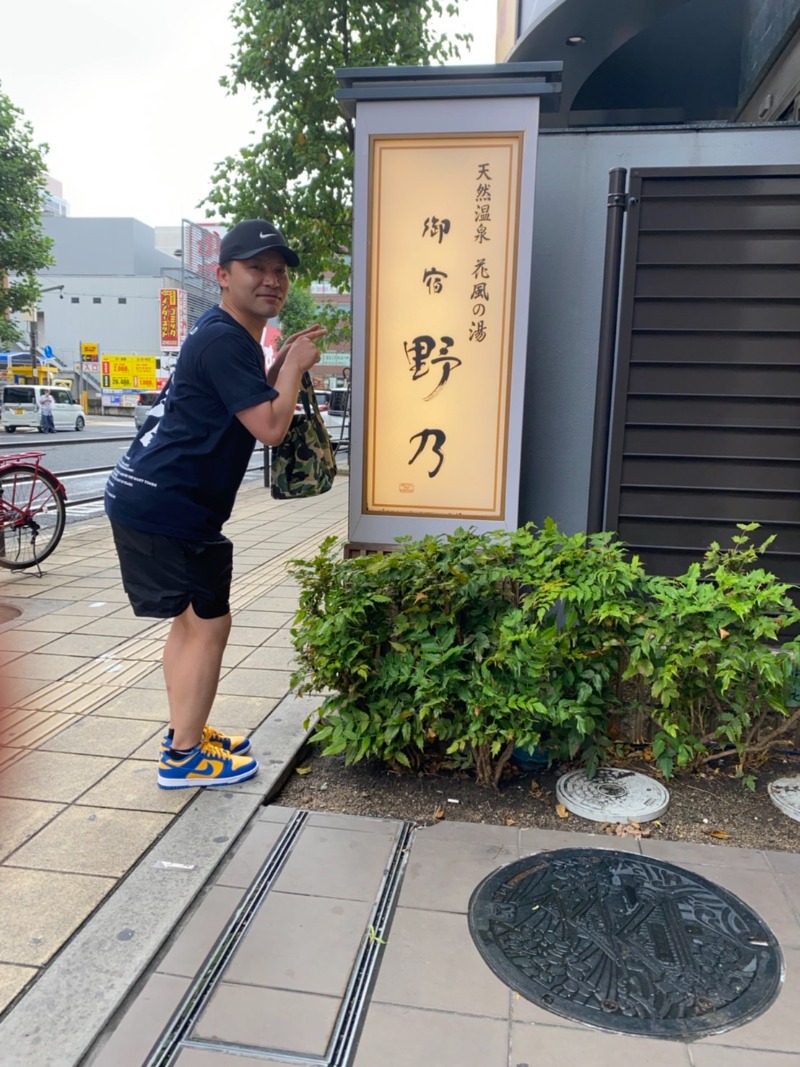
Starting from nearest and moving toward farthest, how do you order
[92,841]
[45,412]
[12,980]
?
[12,980], [92,841], [45,412]

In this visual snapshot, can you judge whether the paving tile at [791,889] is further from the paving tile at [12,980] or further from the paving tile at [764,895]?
the paving tile at [12,980]

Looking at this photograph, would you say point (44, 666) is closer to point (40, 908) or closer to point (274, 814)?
point (274, 814)

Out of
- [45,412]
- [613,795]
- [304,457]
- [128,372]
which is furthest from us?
[128,372]

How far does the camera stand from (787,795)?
9.98 feet

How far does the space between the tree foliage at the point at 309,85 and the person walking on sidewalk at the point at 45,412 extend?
1723 centimetres

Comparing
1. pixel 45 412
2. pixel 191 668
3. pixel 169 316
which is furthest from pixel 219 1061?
pixel 45 412

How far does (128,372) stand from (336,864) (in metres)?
50.7

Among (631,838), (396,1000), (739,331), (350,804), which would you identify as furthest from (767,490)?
(396,1000)

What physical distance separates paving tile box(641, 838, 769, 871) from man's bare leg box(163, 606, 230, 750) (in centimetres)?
171

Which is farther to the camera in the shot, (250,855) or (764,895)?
(250,855)

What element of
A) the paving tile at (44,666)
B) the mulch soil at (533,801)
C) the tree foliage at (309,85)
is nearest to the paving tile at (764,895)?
the mulch soil at (533,801)

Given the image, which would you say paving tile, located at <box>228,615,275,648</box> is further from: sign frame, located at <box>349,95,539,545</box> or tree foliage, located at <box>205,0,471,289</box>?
tree foliage, located at <box>205,0,471,289</box>

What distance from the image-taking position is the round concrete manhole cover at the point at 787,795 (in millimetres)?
2943

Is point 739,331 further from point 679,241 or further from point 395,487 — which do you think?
point 395,487
